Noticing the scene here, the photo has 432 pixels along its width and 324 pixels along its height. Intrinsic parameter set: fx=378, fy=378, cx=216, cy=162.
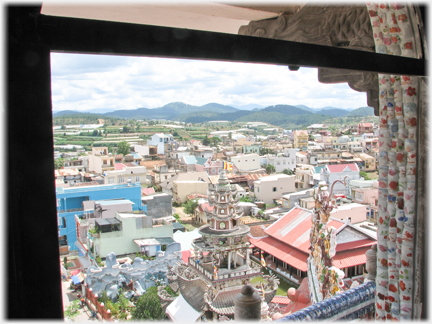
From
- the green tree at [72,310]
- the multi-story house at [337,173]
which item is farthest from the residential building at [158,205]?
the multi-story house at [337,173]

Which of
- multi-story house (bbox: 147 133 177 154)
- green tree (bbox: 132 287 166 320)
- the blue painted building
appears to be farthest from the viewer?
multi-story house (bbox: 147 133 177 154)

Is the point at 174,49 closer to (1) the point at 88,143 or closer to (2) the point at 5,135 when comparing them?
(2) the point at 5,135

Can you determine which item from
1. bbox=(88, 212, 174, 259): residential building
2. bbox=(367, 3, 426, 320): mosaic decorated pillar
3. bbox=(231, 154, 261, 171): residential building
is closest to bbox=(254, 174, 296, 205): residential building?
bbox=(231, 154, 261, 171): residential building

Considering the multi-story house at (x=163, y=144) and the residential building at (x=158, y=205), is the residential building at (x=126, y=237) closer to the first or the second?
the residential building at (x=158, y=205)

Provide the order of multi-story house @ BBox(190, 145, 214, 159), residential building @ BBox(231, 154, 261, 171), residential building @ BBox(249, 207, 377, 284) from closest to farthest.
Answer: residential building @ BBox(249, 207, 377, 284) → residential building @ BBox(231, 154, 261, 171) → multi-story house @ BBox(190, 145, 214, 159)

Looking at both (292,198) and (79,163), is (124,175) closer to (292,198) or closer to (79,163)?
(79,163)

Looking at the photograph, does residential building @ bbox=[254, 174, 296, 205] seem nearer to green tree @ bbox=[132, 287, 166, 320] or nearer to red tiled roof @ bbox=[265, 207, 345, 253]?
red tiled roof @ bbox=[265, 207, 345, 253]

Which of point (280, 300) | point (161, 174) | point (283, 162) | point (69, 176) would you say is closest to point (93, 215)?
point (280, 300)
